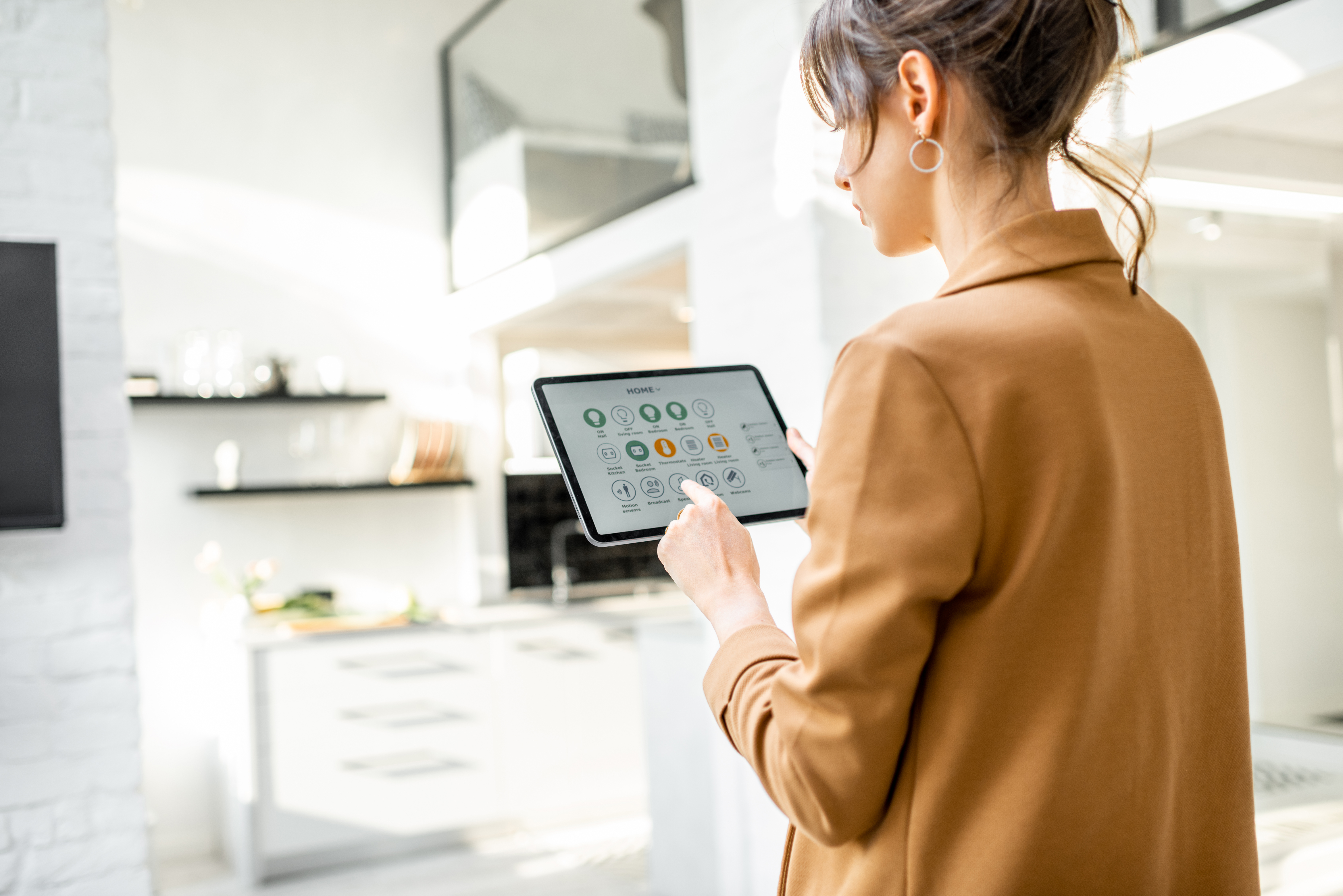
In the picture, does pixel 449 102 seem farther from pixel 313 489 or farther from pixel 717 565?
pixel 717 565

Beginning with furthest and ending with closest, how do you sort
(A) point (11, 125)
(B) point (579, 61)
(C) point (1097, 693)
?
(B) point (579, 61) < (A) point (11, 125) < (C) point (1097, 693)

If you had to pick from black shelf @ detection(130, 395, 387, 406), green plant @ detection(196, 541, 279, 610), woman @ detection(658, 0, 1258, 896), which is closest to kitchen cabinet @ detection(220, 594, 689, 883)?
green plant @ detection(196, 541, 279, 610)

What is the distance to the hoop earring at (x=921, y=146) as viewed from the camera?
698 mm

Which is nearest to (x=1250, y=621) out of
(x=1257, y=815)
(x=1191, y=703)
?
(x=1257, y=815)

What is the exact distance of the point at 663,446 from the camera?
96 cm

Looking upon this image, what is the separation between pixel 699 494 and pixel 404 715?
3.54 meters

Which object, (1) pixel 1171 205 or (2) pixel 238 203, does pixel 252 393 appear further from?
(1) pixel 1171 205

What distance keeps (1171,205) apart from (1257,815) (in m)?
1.38

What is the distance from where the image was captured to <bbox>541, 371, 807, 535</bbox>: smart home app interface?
2.99 feet

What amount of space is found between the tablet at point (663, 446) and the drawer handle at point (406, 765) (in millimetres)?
3392

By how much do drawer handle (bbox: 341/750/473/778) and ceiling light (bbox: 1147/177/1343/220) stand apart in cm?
310

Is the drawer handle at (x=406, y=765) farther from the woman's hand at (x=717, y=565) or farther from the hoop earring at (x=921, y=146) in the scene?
the hoop earring at (x=921, y=146)

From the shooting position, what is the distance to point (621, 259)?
11.7 feet

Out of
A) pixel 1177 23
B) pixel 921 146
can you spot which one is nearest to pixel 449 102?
pixel 1177 23
